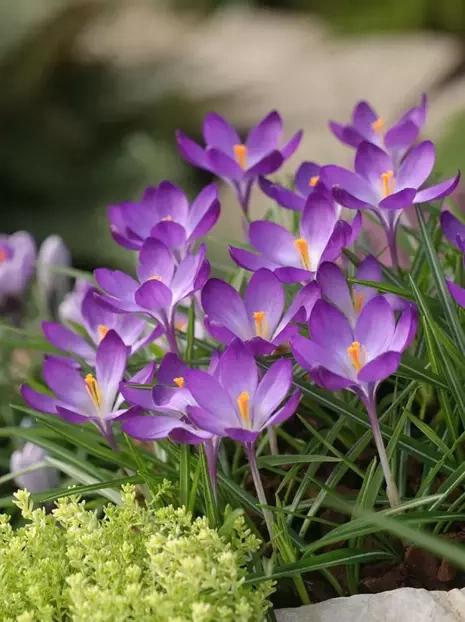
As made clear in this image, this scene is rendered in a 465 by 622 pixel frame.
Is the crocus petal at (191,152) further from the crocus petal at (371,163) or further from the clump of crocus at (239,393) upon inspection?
the clump of crocus at (239,393)

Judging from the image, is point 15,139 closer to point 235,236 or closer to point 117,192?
point 117,192

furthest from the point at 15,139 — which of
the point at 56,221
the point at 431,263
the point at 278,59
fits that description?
the point at 431,263

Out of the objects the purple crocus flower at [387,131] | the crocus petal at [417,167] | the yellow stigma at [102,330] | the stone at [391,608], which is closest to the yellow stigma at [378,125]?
the purple crocus flower at [387,131]

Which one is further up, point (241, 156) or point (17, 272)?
point (241, 156)

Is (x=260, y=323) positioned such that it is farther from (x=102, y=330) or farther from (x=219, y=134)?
(x=219, y=134)

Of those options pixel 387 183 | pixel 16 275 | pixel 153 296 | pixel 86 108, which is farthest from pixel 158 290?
pixel 86 108

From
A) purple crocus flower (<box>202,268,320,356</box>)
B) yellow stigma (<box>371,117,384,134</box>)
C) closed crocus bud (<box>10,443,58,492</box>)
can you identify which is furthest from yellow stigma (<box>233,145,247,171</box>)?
closed crocus bud (<box>10,443,58,492</box>)
